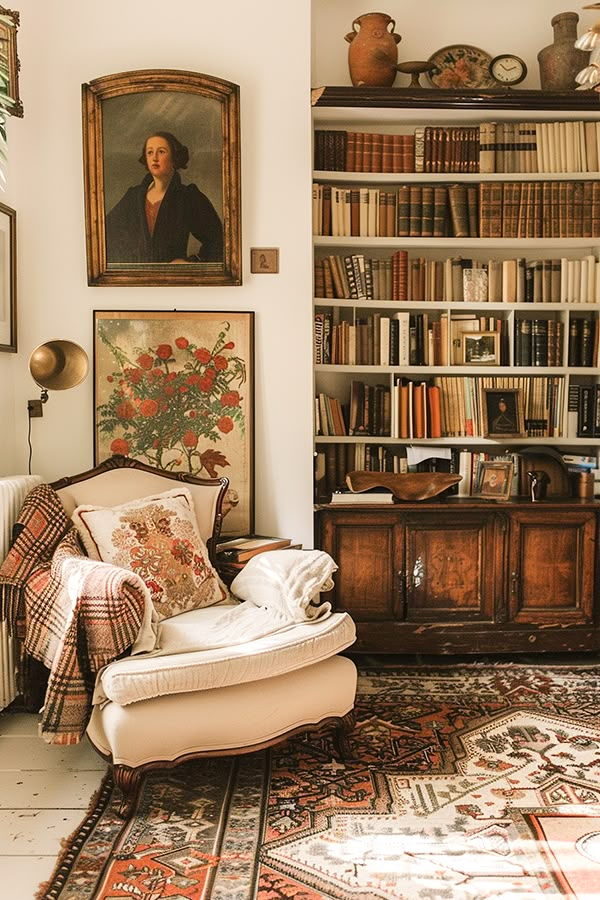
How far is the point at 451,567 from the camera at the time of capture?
12.0 feet

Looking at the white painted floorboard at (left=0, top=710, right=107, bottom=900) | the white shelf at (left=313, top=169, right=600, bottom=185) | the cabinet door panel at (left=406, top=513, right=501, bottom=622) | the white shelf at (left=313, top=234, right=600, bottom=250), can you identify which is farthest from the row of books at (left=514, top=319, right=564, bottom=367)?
the white painted floorboard at (left=0, top=710, right=107, bottom=900)

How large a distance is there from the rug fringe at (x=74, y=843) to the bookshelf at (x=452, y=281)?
1.61 m

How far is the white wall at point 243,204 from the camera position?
3527 mm

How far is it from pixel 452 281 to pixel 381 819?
96.6 inches

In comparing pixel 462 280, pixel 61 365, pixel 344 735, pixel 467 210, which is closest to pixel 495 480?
pixel 462 280

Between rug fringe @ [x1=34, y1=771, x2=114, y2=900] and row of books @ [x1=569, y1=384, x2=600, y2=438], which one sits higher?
row of books @ [x1=569, y1=384, x2=600, y2=438]

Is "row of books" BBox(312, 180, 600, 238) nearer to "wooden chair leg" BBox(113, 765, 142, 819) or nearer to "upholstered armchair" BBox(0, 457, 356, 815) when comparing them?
"upholstered armchair" BBox(0, 457, 356, 815)

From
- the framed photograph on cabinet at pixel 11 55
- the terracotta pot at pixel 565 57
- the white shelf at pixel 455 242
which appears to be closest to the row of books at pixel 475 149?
the terracotta pot at pixel 565 57

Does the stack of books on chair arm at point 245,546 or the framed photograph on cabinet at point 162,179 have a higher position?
the framed photograph on cabinet at point 162,179

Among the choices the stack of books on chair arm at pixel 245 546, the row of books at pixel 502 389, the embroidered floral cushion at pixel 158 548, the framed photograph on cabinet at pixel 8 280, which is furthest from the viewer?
the row of books at pixel 502 389

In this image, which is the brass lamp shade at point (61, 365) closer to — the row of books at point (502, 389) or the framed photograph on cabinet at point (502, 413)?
the row of books at point (502, 389)

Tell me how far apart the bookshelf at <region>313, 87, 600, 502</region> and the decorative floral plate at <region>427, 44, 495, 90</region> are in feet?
0.61

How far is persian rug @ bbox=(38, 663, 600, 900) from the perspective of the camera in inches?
81.5

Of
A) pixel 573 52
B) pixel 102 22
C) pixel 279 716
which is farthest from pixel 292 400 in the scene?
pixel 573 52
